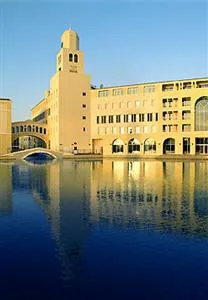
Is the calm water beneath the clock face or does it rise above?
beneath

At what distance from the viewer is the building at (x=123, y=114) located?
301 feet

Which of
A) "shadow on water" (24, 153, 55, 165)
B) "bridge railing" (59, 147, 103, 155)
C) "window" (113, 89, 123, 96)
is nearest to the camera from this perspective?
"shadow on water" (24, 153, 55, 165)

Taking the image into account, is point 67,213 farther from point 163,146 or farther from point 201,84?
point 201,84

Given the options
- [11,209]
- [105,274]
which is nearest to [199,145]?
[11,209]

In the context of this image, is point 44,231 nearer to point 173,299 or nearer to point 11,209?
point 11,209

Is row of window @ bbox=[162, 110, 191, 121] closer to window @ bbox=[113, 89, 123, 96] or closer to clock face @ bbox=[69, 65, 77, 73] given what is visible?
window @ bbox=[113, 89, 123, 96]

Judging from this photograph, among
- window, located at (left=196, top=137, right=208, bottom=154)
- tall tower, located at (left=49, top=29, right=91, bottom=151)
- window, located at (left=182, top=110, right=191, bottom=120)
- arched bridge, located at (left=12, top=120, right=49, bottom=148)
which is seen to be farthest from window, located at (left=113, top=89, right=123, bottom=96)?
arched bridge, located at (left=12, top=120, right=49, bottom=148)

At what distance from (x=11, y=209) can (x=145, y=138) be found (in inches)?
3018

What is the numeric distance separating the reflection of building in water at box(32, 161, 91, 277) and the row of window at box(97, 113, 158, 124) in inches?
2434

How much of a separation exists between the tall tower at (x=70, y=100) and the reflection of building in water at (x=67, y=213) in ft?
206

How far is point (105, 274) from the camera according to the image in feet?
40.7

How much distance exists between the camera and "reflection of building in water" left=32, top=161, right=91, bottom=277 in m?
14.6

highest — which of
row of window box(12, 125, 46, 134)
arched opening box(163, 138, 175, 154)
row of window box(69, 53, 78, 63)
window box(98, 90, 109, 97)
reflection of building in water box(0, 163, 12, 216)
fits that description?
row of window box(69, 53, 78, 63)

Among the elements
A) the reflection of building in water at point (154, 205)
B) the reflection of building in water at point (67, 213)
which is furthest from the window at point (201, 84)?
the reflection of building in water at point (67, 213)
